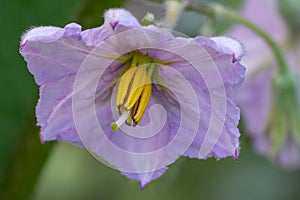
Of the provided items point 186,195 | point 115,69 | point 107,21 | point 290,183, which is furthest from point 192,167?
point 107,21

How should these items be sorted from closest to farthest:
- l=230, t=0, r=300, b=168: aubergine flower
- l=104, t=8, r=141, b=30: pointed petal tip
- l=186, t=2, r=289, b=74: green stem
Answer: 1. l=104, t=8, r=141, b=30: pointed petal tip
2. l=186, t=2, r=289, b=74: green stem
3. l=230, t=0, r=300, b=168: aubergine flower

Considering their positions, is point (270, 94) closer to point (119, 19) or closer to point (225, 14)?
point (225, 14)

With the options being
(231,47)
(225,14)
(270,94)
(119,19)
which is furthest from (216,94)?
(270,94)

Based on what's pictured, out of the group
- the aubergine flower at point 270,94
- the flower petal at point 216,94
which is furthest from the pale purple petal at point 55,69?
the aubergine flower at point 270,94

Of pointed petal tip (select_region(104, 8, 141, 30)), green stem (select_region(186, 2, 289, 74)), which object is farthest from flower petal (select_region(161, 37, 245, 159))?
green stem (select_region(186, 2, 289, 74))

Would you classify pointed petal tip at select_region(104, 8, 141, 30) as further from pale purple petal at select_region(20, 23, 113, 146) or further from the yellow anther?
the yellow anther

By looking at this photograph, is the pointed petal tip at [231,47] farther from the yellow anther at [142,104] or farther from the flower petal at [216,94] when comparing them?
the yellow anther at [142,104]
